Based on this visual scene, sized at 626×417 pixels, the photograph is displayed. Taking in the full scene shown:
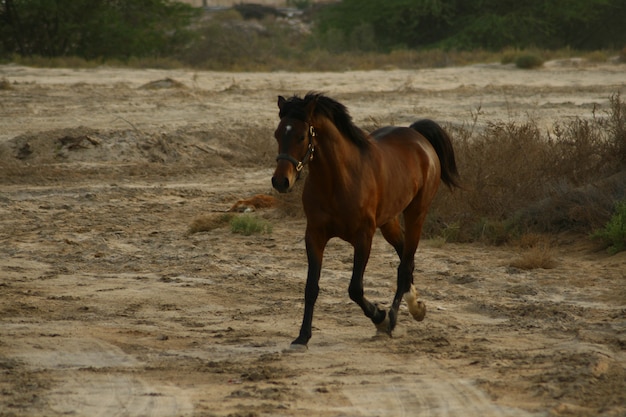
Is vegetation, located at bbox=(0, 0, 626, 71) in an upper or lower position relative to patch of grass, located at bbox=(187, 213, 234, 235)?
upper

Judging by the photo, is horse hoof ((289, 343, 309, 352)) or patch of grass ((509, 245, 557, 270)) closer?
horse hoof ((289, 343, 309, 352))

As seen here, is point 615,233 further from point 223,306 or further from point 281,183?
point 281,183

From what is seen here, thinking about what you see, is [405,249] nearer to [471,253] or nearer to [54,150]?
[471,253]

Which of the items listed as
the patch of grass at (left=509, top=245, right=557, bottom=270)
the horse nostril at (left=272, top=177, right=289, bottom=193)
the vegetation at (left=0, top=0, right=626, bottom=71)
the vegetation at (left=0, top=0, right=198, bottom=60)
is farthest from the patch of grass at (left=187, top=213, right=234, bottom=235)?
the vegetation at (left=0, top=0, right=198, bottom=60)

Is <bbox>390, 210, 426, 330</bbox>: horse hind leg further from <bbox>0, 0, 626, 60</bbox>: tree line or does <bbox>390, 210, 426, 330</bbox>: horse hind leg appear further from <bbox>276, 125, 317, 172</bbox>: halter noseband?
<bbox>0, 0, 626, 60</bbox>: tree line

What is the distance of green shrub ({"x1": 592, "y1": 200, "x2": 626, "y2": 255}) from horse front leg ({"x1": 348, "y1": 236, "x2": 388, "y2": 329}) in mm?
3943

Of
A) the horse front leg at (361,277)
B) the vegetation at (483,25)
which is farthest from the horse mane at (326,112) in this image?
the vegetation at (483,25)

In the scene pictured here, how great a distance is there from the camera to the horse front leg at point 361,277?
7.86 m

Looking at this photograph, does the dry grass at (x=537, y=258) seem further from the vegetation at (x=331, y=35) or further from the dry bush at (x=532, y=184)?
the vegetation at (x=331, y=35)

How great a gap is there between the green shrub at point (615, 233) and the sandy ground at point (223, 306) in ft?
0.41

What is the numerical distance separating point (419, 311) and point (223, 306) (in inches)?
71.3

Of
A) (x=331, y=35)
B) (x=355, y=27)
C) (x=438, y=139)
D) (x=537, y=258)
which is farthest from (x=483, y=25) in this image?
(x=438, y=139)

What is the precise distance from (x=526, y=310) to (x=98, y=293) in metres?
3.90

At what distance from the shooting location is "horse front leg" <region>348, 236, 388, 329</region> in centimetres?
786
